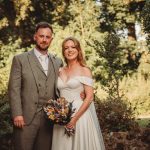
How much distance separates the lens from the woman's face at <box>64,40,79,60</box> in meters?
5.00

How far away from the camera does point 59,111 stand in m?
4.61

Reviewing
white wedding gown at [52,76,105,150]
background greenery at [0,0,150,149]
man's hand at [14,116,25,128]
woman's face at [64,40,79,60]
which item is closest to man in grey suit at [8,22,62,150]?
man's hand at [14,116,25,128]

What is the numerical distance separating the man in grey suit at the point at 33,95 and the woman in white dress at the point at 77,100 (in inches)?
5.4

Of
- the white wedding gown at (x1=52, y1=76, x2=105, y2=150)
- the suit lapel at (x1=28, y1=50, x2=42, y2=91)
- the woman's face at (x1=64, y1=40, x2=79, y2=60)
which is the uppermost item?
the woman's face at (x1=64, y1=40, x2=79, y2=60)

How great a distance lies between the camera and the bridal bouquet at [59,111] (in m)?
4.62

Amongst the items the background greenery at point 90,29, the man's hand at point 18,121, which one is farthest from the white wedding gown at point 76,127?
the background greenery at point 90,29

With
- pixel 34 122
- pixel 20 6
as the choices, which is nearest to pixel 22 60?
pixel 34 122

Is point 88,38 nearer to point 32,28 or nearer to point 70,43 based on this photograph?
point 32,28

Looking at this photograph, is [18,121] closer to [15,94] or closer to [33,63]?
[15,94]

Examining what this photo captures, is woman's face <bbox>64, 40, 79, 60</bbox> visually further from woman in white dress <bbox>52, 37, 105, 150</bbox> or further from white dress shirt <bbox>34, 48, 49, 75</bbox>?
white dress shirt <bbox>34, 48, 49, 75</bbox>

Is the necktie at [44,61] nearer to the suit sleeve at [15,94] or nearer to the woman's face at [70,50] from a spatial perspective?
the woman's face at [70,50]

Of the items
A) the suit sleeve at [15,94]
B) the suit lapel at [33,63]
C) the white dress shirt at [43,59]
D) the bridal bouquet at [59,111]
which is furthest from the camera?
the white dress shirt at [43,59]

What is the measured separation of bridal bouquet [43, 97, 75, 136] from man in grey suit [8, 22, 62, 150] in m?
0.20

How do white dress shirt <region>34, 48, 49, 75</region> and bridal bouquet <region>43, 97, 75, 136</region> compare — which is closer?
bridal bouquet <region>43, 97, 75, 136</region>
